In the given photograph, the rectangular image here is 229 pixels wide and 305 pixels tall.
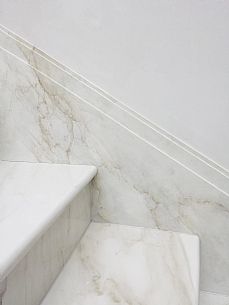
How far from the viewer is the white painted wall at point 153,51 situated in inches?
42.4

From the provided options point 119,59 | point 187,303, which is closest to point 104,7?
point 119,59

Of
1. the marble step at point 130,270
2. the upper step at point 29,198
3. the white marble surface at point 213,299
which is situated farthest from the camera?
the white marble surface at point 213,299

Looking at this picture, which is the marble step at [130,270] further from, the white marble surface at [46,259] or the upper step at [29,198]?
the upper step at [29,198]

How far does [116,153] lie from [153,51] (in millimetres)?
393

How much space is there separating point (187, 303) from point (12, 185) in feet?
2.08

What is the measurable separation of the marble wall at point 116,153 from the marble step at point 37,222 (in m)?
0.09

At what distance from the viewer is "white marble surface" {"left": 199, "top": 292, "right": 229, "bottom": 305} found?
1.19 meters

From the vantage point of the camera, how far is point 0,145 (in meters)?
1.31

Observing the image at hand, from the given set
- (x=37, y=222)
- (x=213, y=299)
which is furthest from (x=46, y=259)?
(x=213, y=299)

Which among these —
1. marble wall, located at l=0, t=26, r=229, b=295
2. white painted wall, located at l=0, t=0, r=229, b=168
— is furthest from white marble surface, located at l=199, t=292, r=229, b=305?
white painted wall, located at l=0, t=0, r=229, b=168

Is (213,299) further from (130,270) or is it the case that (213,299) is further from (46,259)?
(46,259)

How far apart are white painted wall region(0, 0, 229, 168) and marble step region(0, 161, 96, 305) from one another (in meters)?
0.36

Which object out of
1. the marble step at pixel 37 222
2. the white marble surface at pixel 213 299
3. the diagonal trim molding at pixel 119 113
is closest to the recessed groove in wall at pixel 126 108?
the diagonal trim molding at pixel 119 113

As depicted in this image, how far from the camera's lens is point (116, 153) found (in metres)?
1.21
